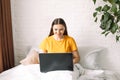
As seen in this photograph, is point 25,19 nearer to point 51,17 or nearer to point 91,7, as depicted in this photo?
point 51,17

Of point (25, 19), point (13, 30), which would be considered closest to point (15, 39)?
point (13, 30)

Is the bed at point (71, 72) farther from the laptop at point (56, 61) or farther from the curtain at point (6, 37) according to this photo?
the curtain at point (6, 37)

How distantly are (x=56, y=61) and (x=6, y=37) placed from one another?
95 cm

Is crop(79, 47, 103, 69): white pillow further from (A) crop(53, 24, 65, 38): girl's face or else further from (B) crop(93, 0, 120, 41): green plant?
(A) crop(53, 24, 65, 38): girl's face

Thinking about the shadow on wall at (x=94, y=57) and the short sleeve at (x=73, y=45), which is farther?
the shadow on wall at (x=94, y=57)

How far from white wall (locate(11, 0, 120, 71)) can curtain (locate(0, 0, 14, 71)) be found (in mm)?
156

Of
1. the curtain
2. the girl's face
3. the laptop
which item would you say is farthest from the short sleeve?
the curtain

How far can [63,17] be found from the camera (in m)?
2.89

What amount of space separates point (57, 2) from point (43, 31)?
1.38ft

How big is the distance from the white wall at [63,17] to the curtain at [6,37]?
Result: 16 cm

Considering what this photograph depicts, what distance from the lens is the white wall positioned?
283 cm

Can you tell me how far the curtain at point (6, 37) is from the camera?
272 cm

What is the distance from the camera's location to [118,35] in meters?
2.74

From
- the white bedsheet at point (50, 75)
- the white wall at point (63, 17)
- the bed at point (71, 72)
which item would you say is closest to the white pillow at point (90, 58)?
the bed at point (71, 72)
